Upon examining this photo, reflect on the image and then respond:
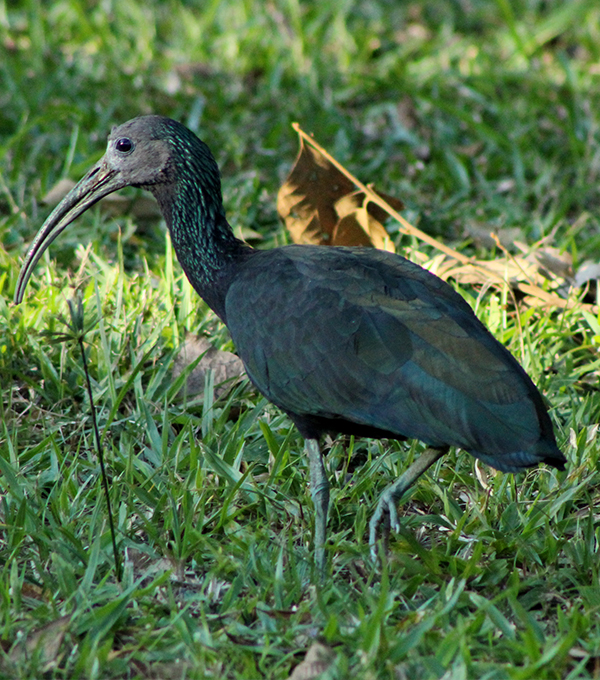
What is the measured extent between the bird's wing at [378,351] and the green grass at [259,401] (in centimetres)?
44

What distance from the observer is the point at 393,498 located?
3.29 meters

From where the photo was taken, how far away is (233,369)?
4277 millimetres

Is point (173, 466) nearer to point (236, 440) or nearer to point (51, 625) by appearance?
point (236, 440)

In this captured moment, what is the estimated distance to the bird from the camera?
10.0 feet

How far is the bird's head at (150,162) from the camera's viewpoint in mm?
3857

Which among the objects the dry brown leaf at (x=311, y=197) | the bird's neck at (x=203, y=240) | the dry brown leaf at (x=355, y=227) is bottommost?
the dry brown leaf at (x=355, y=227)

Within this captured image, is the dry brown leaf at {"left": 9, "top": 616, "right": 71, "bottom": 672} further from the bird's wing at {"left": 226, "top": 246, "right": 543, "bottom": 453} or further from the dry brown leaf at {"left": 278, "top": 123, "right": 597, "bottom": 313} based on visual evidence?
the dry brown leaf at {"left": 278, "top": 123, "right": 597, "bottom": 313}

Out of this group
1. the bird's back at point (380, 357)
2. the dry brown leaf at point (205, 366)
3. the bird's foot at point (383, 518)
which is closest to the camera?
the bird's back at point (380, 357)

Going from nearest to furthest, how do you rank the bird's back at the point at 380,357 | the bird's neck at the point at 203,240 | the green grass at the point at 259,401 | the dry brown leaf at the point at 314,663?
1. the dry brown leaf at the point at 314,663
2. the green grass at the point at 259,401
3. the bird's back at the point at 380,357
4. the bird's neck at the point at 203,240

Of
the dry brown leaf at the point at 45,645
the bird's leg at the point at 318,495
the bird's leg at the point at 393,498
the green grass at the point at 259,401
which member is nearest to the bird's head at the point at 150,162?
the green grass at the point at 259,401

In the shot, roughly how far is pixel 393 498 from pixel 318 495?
27 centimetres

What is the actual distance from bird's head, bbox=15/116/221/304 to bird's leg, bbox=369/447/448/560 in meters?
1.39

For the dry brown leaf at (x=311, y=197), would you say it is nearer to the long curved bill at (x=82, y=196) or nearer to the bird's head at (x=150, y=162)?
the bird's head at (x=150, y=162)

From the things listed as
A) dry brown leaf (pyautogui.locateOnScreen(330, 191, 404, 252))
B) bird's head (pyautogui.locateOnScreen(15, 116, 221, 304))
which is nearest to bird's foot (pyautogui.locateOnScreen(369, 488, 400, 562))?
bird's head (pyautogui.locateOnScreen(15, 116, 221, 304))
